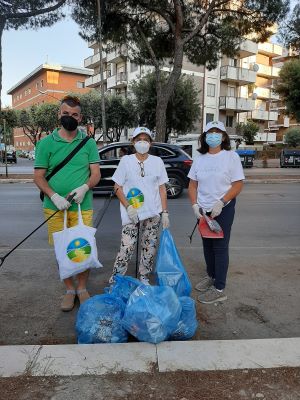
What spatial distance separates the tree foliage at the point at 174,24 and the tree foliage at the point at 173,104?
8376 millimetres

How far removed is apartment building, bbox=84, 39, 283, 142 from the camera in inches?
1517

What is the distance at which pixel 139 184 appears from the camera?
3.56m

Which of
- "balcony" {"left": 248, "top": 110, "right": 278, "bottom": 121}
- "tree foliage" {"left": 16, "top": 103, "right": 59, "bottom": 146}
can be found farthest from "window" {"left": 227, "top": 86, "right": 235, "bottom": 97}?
"tree foliage" {"left": 16, "top": 103, "right": 59, "bottom": 146}

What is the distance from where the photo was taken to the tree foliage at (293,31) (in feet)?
66.4

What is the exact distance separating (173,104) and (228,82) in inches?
595

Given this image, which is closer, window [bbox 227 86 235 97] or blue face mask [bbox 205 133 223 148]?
blue face mask [bbox 205 133 223 148]

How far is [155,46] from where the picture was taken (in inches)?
791

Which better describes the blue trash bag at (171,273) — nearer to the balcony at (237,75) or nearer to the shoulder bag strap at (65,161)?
the shoulder bag strap at (65,161)

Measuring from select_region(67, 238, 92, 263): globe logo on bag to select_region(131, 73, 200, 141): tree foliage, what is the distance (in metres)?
26.6

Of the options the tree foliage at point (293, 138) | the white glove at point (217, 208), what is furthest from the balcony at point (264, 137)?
the white glove at point (217, 208)

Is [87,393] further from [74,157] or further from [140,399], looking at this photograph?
[74,157]

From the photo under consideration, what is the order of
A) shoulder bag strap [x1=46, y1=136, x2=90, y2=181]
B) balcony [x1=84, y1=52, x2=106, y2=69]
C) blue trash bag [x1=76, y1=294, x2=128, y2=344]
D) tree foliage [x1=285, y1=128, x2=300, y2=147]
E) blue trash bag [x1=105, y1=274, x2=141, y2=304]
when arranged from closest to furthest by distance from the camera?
blue trash bag [x1=76, y1=294, x2=128, y2=344]
blue trash bag [x1=105, y1=274, x2=141, y2=304]
shoulder bag strap [x1=46, y1=136, x2=90, y2=181]
tree foliage [x1=285, y1=128, x2=300, y2=147]
balcony [x1=84, y1=52, x2=106, y2=69]

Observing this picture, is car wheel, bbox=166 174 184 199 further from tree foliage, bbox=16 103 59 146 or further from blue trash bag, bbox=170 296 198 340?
tree foliage, bbox=16 103 59 146

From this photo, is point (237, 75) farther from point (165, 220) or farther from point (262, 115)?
point (165, 220)
